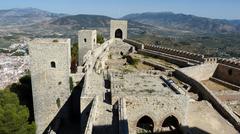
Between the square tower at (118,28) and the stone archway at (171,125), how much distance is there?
20.6 metres

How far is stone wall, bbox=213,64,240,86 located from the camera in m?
21.5

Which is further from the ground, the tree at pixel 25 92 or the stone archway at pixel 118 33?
the stone archway at pixel 118 33

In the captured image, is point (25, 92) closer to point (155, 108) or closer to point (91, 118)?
point (91, 118)

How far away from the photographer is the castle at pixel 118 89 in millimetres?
12188

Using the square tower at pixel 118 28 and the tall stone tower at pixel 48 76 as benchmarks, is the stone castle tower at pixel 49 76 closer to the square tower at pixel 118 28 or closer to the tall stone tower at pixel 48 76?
the tall stone tower at pixel 48 76

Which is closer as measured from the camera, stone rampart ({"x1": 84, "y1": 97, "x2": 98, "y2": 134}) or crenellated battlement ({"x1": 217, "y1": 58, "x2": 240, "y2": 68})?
stone rampart ({"x1": 84, "y1": 97, "x2": 98, "y2": 134})

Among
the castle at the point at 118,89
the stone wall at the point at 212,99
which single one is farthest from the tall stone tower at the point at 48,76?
the stone wall at the point at 212,99

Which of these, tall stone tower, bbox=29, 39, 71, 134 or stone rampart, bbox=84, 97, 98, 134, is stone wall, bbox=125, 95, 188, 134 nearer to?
stone rampart, bbox=84, 97, 98, 134

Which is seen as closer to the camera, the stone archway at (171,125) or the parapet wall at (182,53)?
the stone archway at (171,125)

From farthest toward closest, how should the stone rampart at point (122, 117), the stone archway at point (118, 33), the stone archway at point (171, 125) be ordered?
the stone archway at point (118, 33) < the stone archway at point (171, 125) < the stone rampart at point (122, 117)

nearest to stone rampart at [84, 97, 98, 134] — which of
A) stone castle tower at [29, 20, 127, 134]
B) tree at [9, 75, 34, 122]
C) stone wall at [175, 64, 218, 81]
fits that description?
stone castle tower at [29, 20, 127, 134]

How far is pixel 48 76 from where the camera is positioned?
1677 centimetres

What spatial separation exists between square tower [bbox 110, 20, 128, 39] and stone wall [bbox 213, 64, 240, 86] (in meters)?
12.8

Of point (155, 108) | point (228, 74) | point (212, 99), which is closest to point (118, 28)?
point (228, 74)
